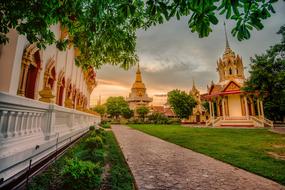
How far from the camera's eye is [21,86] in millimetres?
5473

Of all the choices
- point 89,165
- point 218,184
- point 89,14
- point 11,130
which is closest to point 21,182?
point 11,130

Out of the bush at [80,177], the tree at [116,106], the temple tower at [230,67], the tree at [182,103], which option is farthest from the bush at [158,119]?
the bush at [80,177]

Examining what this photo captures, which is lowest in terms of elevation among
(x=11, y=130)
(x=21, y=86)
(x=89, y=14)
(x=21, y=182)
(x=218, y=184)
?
(x=218, y=184)

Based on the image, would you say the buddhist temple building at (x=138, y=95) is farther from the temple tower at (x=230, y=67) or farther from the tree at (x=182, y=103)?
the temple tower at (x=230, y=67)

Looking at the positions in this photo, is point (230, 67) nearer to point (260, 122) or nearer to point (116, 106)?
point (260, 122)

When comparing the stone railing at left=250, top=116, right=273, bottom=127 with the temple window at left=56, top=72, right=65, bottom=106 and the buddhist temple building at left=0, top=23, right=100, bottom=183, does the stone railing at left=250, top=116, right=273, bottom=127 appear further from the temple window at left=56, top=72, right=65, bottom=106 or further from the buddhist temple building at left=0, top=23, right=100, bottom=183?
the buddhist temple building at left=0, top=23, right=100, bottom=183

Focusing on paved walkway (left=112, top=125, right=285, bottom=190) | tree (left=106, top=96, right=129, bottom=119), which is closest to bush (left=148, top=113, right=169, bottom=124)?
tree (left=106, top=96, right=129, bottom=119)

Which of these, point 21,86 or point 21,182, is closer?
point 21,182

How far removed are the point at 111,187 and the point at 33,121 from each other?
72.0 inches

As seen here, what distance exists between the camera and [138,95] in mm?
64250

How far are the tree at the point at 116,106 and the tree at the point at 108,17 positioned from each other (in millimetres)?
48910

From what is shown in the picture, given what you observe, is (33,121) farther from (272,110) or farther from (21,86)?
(272,110)

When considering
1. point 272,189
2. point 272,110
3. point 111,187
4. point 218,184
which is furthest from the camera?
point 272,110

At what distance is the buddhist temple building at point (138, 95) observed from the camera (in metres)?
61.0
